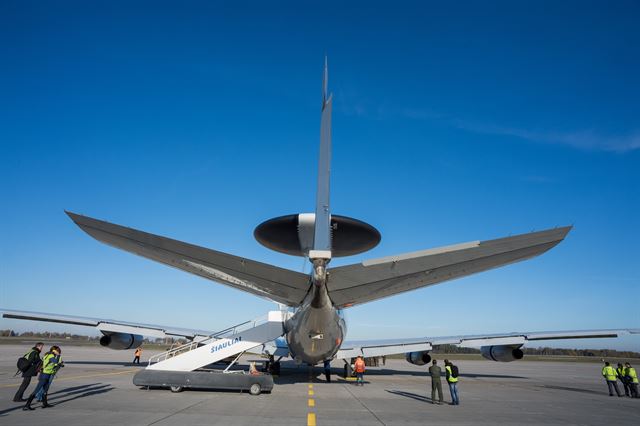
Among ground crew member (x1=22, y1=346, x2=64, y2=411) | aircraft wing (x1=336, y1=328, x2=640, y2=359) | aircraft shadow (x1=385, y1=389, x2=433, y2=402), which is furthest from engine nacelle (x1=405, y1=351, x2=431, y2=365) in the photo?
ground crew member (x1=22, y1=346, x2=64, y2=411)

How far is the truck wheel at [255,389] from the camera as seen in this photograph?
14873 mm

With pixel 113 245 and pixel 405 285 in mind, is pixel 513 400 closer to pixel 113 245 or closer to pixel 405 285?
pixel 405 285

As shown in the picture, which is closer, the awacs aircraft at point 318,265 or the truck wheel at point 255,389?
the awacs aircraft at point 318,265

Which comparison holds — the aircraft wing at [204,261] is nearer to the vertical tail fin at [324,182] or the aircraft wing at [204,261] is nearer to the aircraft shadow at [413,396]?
the vertical tail fin at [324,182]

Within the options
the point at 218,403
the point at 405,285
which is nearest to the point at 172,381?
the point at 218,403

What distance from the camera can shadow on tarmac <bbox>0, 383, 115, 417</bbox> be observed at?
11031 mm

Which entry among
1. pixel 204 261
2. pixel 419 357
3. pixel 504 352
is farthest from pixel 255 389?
pixel 504 352

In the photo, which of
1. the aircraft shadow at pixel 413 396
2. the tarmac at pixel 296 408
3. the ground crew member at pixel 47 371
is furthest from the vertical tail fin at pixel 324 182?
the ground crew member at pixel 47 371

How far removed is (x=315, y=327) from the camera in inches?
607

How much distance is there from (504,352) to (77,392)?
24.2m

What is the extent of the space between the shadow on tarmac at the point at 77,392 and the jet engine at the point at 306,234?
26.4 ft

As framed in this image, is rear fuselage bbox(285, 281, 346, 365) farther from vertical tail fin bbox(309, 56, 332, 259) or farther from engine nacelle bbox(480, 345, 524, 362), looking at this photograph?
engine nacelle bbox(480, 345, 524, 362)

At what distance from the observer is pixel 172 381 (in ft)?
48.2

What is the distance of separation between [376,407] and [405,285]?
421 centimetres
